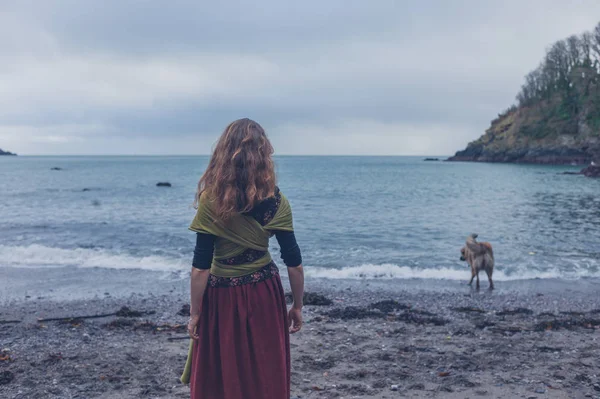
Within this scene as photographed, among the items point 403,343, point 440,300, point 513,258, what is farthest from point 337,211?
point 403,343

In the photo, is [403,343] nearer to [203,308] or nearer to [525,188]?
[203,308]

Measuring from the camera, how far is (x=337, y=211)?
29.7 m

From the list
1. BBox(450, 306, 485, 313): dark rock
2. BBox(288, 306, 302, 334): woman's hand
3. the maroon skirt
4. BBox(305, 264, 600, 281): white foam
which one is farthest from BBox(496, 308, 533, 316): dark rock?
the maroon skirt

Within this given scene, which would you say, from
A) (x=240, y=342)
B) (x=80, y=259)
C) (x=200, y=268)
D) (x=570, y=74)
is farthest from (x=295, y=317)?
(x=570, y=74)

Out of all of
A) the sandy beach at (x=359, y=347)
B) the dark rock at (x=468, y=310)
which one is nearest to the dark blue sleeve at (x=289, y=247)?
the sandy beach at (x=359, y=347)

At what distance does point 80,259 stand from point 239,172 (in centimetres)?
1294

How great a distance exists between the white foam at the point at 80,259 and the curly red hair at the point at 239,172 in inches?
420

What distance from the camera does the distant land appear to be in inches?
3041

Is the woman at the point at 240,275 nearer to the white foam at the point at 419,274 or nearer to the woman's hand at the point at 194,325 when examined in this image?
the woman's hand at the point at 194,325

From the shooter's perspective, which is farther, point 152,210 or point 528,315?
point 152,210

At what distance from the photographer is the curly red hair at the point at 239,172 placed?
10.5 feet

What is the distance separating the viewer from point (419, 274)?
1294 cm

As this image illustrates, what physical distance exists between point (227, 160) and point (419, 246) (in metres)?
15.0

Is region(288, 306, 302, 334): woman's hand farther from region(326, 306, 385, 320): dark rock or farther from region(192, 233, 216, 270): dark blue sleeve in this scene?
region(326, 306, 385, 320): dark rock
